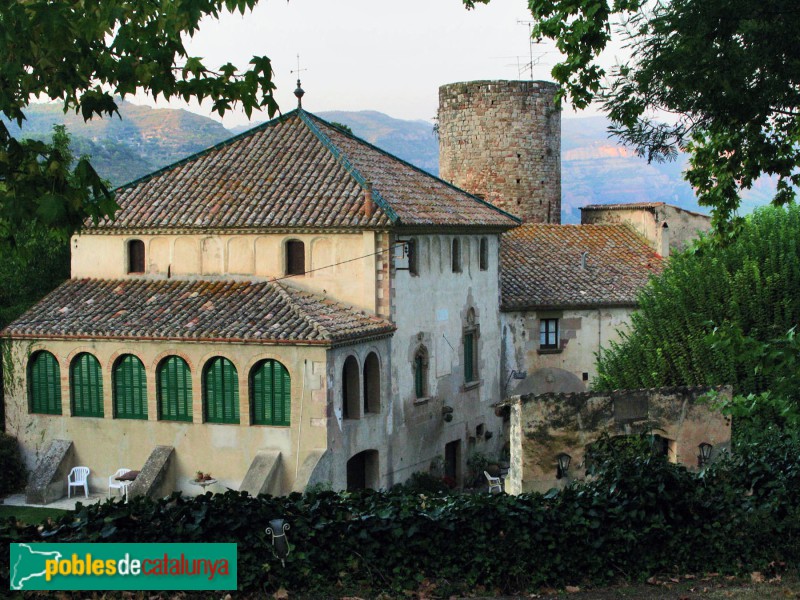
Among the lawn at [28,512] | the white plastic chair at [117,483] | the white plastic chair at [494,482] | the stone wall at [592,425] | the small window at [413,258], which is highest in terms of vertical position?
the small window at [413,258]

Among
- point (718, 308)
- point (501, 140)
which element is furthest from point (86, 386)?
point (501, 140)

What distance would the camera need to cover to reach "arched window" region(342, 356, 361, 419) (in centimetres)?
2561

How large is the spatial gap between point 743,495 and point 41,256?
22475 mm

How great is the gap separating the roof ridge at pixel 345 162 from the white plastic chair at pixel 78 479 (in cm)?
904

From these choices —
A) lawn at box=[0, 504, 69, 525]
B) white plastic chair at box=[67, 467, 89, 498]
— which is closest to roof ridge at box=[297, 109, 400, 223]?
white plastic chair at box=[67, 467, 89, 498]

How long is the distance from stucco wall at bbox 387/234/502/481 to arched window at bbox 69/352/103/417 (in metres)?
6.71

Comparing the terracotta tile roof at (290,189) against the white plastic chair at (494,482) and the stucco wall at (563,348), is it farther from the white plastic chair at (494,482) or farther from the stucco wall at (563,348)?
the white plastic chair at (494,482)

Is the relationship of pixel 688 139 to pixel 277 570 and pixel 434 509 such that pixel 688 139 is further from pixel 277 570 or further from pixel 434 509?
pixel 277 570

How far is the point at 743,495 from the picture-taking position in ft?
53.0

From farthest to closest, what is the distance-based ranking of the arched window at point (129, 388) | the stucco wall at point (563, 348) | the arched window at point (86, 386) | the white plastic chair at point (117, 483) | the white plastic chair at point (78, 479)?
the stucco wall at point (563, 348)
the arched window at point (86, 386)
the white plastic chair at point (78, 479)
the arched window at point (129, 388)
the white plastic chair at point (117, 483)

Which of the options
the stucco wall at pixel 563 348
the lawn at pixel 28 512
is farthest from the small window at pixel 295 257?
the stucco wall at pixel 563 348

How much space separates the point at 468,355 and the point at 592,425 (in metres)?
10.8

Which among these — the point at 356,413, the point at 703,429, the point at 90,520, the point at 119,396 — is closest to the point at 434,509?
the point at 90,520

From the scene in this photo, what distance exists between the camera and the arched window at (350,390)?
25.6 meters
